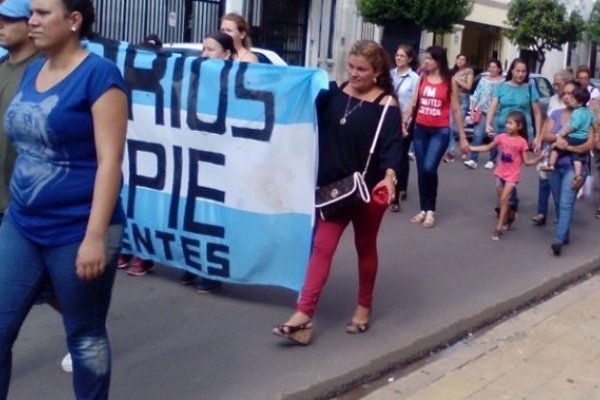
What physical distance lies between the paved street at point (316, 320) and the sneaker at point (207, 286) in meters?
0.08

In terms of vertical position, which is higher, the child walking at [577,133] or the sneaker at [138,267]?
the child walking at [577,133]

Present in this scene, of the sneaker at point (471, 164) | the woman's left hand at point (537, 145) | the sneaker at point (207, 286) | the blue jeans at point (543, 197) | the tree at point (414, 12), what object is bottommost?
the sneaker at point (207, 286)

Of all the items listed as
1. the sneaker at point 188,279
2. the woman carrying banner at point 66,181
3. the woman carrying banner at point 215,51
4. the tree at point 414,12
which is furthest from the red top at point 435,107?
the tree at point 414,12

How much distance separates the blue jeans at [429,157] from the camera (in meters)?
10.8

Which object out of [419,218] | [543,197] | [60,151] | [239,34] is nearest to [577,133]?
[543,197]

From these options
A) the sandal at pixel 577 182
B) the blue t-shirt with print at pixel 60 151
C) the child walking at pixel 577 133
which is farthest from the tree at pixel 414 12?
the blue t-shirt with print at pixel 60 151

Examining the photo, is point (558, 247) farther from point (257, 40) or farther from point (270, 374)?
point (257, 40)

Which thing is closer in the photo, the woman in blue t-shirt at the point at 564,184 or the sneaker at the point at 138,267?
the sneaker at the point at 138,267

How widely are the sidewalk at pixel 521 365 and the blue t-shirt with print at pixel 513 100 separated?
4.93 metres

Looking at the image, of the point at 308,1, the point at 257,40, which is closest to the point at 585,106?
the point at 257,40

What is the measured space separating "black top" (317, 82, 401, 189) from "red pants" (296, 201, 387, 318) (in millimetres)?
190

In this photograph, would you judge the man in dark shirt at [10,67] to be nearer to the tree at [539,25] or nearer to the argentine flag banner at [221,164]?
the argentine flag banner at [221,164]

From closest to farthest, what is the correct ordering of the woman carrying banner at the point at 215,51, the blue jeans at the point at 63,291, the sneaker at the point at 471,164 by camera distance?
the blue jeans at the point at 63,291
the woman carrying banner at the point at 215,51
the sneaker at the point at 471,164

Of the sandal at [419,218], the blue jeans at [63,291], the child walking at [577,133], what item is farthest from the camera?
the sandal at [419,218]
